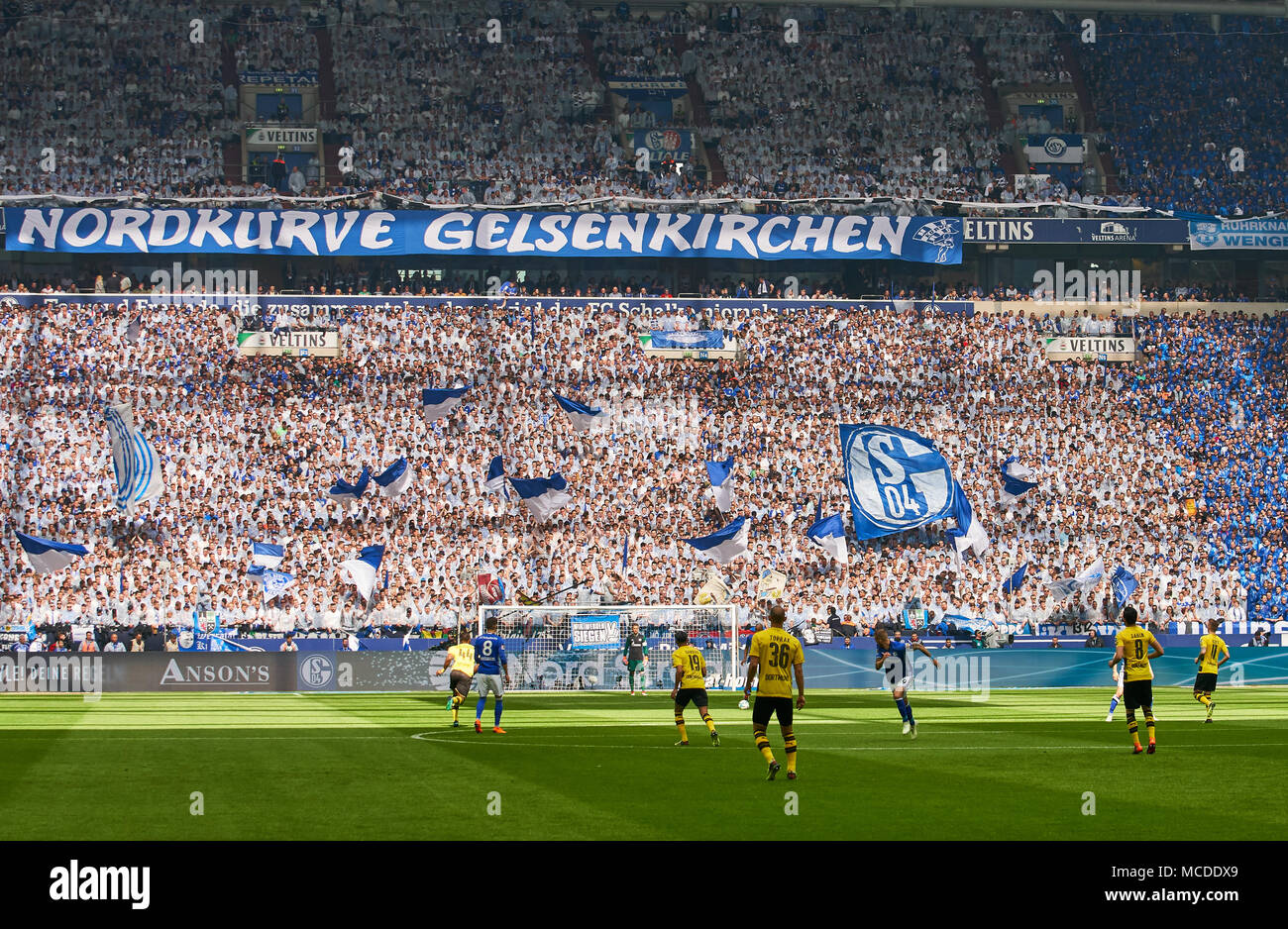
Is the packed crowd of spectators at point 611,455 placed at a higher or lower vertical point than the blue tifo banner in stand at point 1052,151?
lower

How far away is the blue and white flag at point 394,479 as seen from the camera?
182 feet

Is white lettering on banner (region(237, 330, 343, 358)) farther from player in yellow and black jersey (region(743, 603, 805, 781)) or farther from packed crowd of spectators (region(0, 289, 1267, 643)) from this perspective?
player in yellow and black jersey (region(743, 603, 805, 781))

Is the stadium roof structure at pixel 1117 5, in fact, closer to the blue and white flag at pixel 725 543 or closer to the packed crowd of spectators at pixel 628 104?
the packed crowd of spectators at pixel 628 104

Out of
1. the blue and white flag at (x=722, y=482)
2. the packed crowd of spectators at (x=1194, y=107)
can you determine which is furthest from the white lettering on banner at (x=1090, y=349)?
the blue and white flag at (x=722, y=482)

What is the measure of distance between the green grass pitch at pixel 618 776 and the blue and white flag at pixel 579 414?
24.1 metres

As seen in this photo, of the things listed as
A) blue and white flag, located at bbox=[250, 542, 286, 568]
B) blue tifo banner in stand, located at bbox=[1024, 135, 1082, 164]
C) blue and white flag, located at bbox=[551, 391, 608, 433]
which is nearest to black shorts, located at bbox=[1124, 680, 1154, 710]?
blue and white flag, located at bbox=[250, 542, 286, 568]

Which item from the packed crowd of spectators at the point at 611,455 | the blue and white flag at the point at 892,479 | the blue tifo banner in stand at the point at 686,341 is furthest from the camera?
the blue tifo banner in stand at the point at 686,341

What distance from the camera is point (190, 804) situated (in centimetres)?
1747

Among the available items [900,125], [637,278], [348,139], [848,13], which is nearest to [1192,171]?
[900,125]

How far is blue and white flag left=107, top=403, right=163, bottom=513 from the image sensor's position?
177 feet

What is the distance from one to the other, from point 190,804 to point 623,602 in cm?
3415

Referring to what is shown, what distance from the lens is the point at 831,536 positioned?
5434 centimetres

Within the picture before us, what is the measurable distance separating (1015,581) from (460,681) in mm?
28565

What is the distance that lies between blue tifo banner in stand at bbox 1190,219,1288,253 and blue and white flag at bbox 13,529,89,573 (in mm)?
47816
